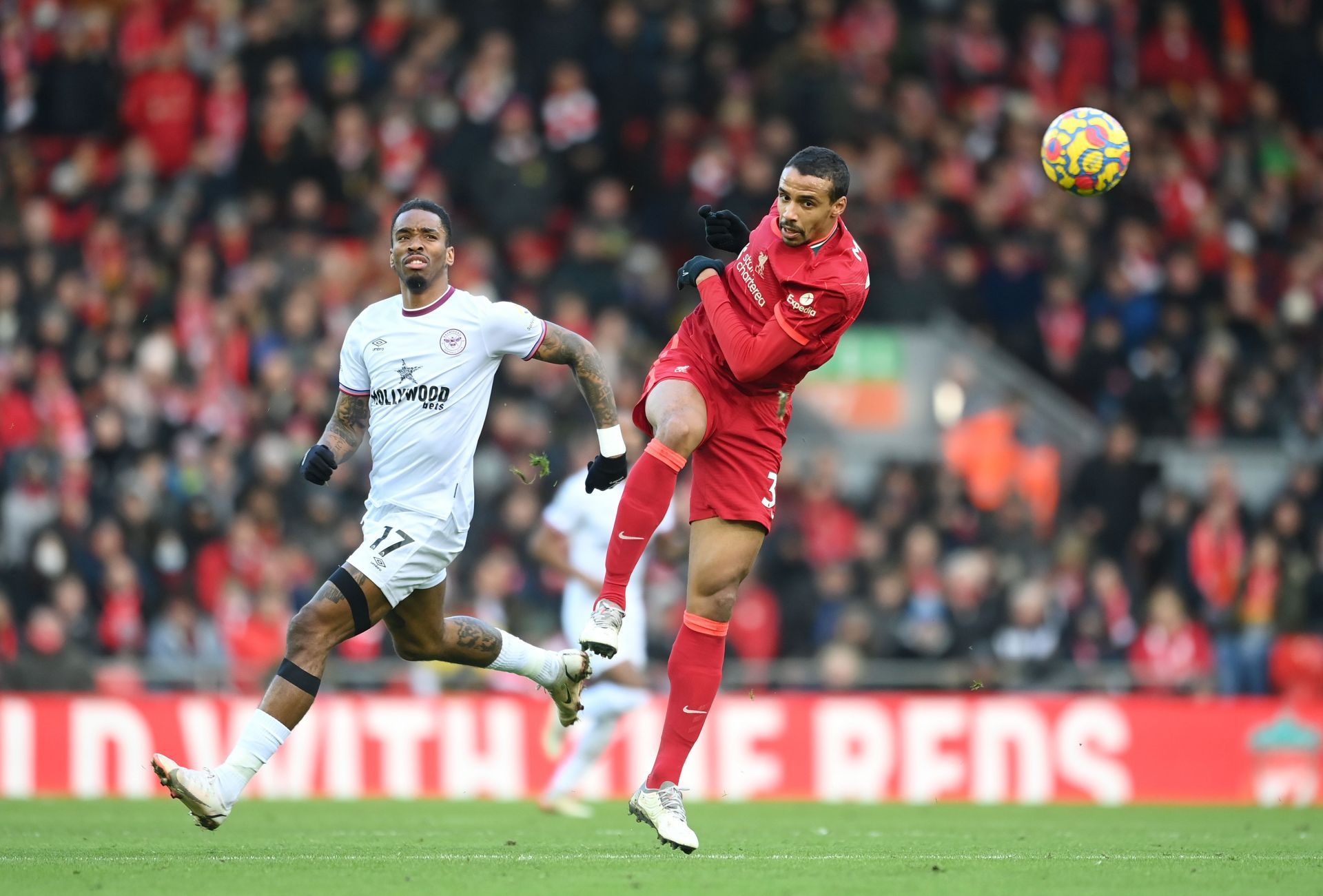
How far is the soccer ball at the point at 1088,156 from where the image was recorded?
9.23m

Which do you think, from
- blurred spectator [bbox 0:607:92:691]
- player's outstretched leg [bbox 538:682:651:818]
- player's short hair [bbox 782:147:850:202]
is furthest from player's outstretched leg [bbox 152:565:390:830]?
blurred spectator [bbox 0:607:92:691]

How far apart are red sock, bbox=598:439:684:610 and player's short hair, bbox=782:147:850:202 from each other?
1266 millimetres

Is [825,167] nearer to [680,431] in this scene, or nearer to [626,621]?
[680,431]

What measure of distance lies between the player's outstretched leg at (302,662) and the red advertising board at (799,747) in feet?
21.1

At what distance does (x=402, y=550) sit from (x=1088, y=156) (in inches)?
142

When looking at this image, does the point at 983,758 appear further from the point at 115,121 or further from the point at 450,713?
the point at 115,121

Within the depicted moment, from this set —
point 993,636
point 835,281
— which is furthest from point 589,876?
point 993,636

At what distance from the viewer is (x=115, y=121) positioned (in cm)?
1911

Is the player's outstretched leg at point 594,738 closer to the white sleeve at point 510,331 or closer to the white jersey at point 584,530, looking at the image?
the white jersey at point 584,530

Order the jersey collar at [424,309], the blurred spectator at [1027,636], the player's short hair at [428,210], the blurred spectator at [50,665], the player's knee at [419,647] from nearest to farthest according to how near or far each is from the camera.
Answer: the player's short hair at [428,210] → the jersey collar at [424,309] → the player's knee at [419,647] → the blurred spectator at [50,665] → the blurred spectator at [1027,636]

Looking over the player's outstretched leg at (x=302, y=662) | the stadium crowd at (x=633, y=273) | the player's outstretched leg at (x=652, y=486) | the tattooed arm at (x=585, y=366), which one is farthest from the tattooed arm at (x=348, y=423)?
the stadium crowd at (x=633, y=273)

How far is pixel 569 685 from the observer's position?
911cm

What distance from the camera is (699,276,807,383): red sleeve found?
27.0 feet

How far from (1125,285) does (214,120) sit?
8545 millimetres
